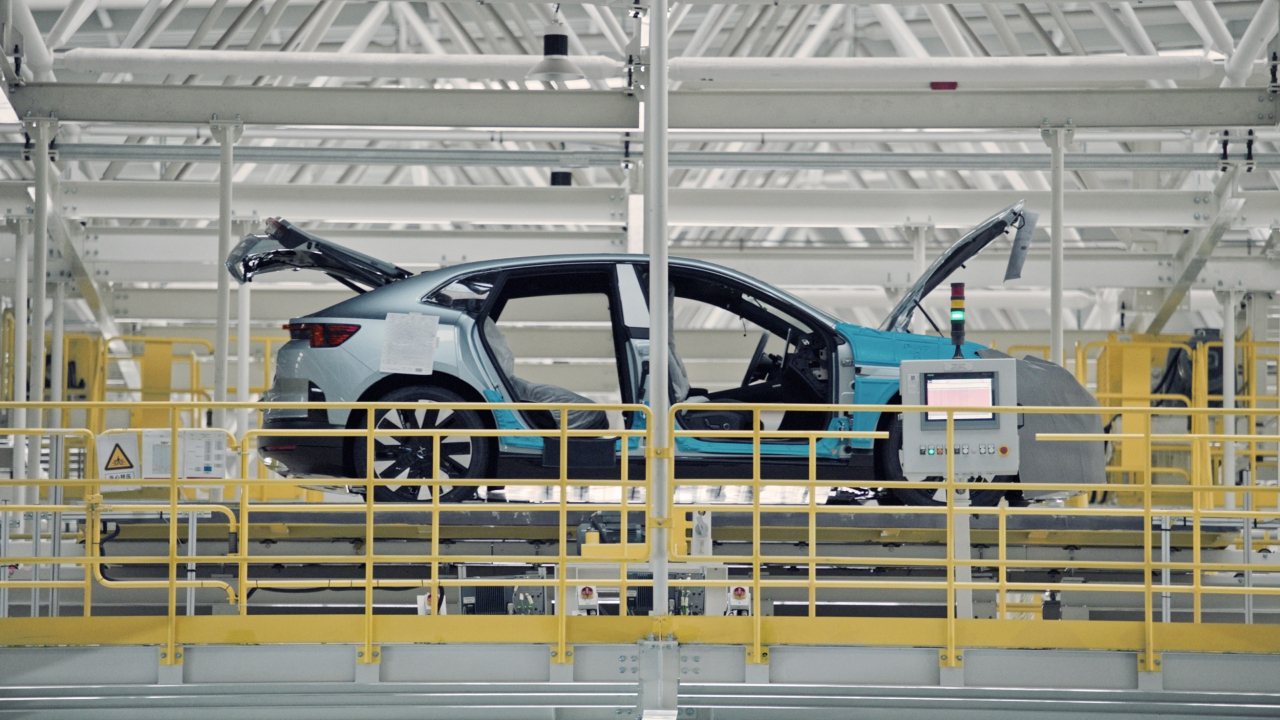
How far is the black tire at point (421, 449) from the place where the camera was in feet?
25.1

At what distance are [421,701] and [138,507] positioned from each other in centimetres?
146

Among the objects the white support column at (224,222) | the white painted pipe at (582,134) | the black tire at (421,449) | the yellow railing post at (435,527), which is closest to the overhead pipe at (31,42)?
the white support column at (224,222)

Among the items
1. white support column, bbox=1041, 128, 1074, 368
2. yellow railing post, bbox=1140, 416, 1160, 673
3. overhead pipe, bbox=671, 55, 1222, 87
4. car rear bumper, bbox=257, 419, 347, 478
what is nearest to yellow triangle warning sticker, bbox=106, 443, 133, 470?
car rear bumper, bbox=257, 419, 347, 478

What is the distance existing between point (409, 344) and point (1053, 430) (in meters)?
3.83

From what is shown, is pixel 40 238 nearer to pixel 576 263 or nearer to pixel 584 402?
pixel 576 263

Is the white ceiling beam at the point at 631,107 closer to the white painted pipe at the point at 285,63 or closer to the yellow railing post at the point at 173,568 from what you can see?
the white painted pipe at the point at 285,63

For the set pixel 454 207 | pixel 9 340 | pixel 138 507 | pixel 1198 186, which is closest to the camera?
pixel 138 507

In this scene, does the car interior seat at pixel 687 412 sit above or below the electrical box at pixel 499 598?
above

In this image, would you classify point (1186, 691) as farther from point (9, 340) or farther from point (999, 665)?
point (9, 340)

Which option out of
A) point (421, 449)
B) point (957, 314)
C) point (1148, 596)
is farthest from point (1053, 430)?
point (421, 449)

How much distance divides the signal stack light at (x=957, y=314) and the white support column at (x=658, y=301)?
174 centimetres

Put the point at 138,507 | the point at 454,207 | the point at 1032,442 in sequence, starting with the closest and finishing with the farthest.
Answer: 1. the point at 138,507
2. the point at 1032,442
3. the point at 454,207

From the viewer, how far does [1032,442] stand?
7.73 m

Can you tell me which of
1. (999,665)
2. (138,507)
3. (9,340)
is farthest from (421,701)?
(9,340)
